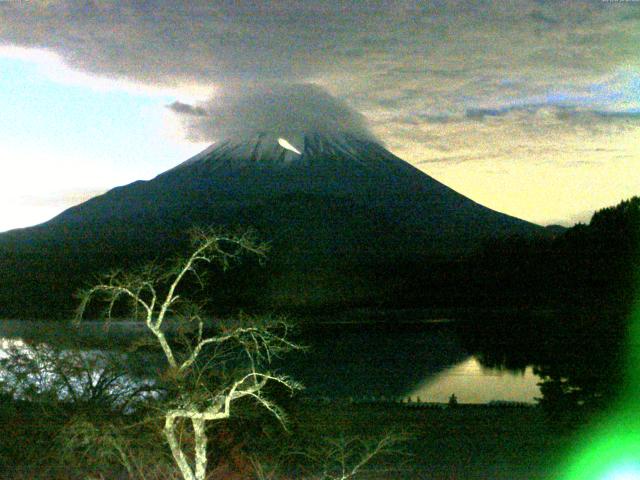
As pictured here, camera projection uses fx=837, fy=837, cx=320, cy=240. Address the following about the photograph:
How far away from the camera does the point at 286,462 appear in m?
8.97

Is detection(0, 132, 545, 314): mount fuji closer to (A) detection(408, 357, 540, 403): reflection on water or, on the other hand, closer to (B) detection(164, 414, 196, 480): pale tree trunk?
(A) detection(408, 357, 540, 403): reflection on water

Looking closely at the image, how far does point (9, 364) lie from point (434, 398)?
12.1 metres

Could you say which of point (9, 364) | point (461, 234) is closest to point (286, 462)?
point (9, 364)

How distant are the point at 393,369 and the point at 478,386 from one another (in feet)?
13.1

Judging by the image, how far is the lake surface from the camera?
1908 centimetres

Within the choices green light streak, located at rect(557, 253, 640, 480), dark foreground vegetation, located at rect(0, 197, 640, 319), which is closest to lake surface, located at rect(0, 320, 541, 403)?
dark foreground vegetation, located at rect(0, 197, 640, 319)

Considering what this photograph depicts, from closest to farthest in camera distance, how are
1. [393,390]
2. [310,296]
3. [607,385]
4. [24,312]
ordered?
1. [607,385]
2. [393,390]
3. [24,312]
4. [310,296]

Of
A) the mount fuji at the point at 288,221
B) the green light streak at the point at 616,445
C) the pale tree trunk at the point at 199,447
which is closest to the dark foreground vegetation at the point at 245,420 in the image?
the pale tree trunk at the point at 199,447

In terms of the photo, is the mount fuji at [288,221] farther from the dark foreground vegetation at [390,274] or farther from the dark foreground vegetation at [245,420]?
the dark foreground vegetation at [245,420]

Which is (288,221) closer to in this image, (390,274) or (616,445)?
(390,274)

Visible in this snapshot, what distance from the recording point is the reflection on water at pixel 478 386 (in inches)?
766

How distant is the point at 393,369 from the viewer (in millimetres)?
25422

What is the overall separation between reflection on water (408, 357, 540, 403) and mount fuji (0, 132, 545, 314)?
27.7 m

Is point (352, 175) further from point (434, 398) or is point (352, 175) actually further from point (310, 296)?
point (434, 398)
